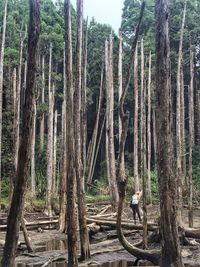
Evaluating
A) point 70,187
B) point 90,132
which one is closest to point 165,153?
point 70,187

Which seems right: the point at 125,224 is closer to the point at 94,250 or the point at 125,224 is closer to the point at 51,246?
the point at 51,246

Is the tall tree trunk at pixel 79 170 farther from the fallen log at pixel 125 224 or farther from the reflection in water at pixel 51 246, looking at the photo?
the fallen log at pixel 125 224

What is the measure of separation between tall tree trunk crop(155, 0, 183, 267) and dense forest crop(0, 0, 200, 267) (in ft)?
0.06

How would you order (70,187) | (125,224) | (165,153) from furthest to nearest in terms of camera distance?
(125,224) → (70,187) → (165,153)

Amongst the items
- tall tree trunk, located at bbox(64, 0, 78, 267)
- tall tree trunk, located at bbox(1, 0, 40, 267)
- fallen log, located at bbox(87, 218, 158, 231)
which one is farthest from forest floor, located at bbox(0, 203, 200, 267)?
tall tree trunk, located at bbox(1, 0, 40, 267)

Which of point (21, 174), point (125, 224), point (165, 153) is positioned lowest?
point (125, 224)

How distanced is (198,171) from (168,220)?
78.9 ft

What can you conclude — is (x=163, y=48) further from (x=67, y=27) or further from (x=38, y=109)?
(x=38, y=109)

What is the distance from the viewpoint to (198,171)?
3272 cm

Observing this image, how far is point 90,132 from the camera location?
42.0 metres

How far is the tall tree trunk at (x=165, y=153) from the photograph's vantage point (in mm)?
9250

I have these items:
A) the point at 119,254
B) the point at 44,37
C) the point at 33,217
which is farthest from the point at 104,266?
the point at 44,37

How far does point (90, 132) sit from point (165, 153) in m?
32.6

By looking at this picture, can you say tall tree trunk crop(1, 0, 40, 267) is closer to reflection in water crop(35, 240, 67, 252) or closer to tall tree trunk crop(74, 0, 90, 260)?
tall tree trunk crop(74, 0, 90, 260)
